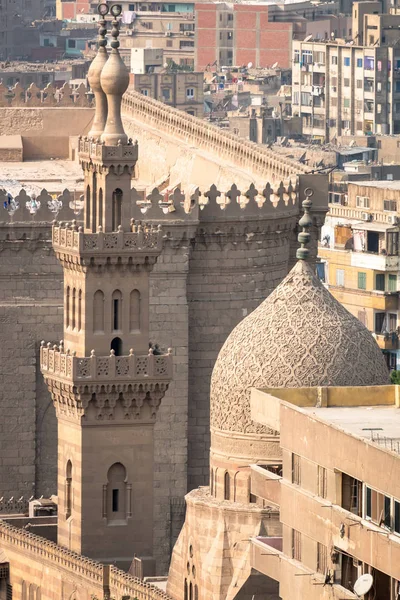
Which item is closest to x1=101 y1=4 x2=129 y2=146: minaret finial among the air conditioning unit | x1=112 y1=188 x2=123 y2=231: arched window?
x1=112 y1=188 x2=123 y2=231: arched window

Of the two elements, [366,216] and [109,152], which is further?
[366,216]

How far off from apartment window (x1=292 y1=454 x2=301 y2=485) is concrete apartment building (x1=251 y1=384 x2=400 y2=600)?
13 mm

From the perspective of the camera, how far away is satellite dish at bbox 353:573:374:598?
43.8 m

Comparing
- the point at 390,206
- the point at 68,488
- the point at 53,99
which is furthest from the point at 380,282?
the point at 68,488

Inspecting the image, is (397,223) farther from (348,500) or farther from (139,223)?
(348,500)

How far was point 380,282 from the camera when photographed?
374 feet

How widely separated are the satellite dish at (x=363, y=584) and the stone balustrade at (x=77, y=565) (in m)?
11.2

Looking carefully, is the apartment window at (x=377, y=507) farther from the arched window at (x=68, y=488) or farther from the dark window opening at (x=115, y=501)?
the arched window at (x=68, y=488)

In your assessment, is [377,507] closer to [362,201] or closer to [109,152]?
[109,152]

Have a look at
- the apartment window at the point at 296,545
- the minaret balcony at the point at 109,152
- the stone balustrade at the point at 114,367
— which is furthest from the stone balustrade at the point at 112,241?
the apartment window at the point at 296,545

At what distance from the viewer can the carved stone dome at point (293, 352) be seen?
54000 mm

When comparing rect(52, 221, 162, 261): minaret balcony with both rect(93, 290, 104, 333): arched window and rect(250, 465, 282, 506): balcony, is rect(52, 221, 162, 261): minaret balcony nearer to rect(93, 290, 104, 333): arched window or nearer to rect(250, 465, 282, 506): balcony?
rect(93, 290, 104, 333): arched window

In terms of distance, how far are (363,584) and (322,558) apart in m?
2.45

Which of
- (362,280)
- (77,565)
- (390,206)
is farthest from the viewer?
(390,206)
